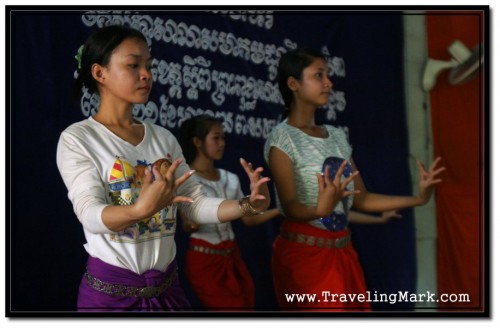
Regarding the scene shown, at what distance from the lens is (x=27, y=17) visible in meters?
2.34

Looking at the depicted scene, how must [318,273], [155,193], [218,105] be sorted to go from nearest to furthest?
1. [155,193]
2. [318,273]
3. [218,105]

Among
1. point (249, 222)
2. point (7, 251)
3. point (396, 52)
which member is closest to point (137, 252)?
point (7, 251)

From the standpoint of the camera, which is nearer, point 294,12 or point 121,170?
point 121,170

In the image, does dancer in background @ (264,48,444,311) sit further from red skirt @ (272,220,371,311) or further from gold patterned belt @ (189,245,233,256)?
gold patterned belt @ (189,245,233,256)

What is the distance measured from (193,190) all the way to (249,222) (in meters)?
0.77

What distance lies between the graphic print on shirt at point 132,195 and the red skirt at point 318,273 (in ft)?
2.38

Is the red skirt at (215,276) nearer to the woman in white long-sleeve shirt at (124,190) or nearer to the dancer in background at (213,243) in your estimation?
the dancer in background at (213,243)

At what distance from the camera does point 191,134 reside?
8.92ft

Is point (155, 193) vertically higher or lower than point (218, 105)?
lower

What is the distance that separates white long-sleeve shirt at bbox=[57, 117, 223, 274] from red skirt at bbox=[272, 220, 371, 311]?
642 mm

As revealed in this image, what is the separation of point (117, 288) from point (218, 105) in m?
1.12

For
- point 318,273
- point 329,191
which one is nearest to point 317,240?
point 318,273

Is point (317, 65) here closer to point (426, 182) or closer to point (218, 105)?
point (218, 105)

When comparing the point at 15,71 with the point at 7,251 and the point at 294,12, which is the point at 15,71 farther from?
the point at 294,12
